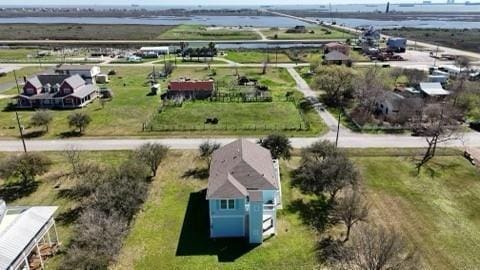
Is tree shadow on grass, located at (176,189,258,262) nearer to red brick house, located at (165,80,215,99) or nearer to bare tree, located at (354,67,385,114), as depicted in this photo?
bare tree, located at (354,67,385,114)

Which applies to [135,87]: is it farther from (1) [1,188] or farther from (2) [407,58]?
(2) [407,58]

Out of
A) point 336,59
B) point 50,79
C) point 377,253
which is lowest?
point 377,253

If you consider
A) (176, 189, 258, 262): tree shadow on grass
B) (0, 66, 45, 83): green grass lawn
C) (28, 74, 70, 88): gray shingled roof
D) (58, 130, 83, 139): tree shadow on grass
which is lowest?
(176, 189, 258, 262): tree shadow on grass

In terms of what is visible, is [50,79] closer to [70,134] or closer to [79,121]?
[70,134]

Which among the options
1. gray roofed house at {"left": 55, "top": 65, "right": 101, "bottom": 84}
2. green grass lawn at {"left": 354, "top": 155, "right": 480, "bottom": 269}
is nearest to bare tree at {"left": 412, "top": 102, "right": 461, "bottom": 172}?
green grass lawn at {"left": 354, "top": 155, "right": 480, "bottom": 269}

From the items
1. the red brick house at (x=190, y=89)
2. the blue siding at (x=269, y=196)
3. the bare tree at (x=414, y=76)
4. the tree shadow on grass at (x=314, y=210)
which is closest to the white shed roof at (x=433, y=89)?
the bare tree at (x=414, y=76)

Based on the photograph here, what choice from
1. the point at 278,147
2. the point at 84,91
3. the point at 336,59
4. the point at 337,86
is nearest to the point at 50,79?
the point at 84,91

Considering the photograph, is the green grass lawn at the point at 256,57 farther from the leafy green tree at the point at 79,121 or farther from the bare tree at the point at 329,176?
the bare tree at the point at 329,176

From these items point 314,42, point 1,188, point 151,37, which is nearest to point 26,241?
point 1,188
